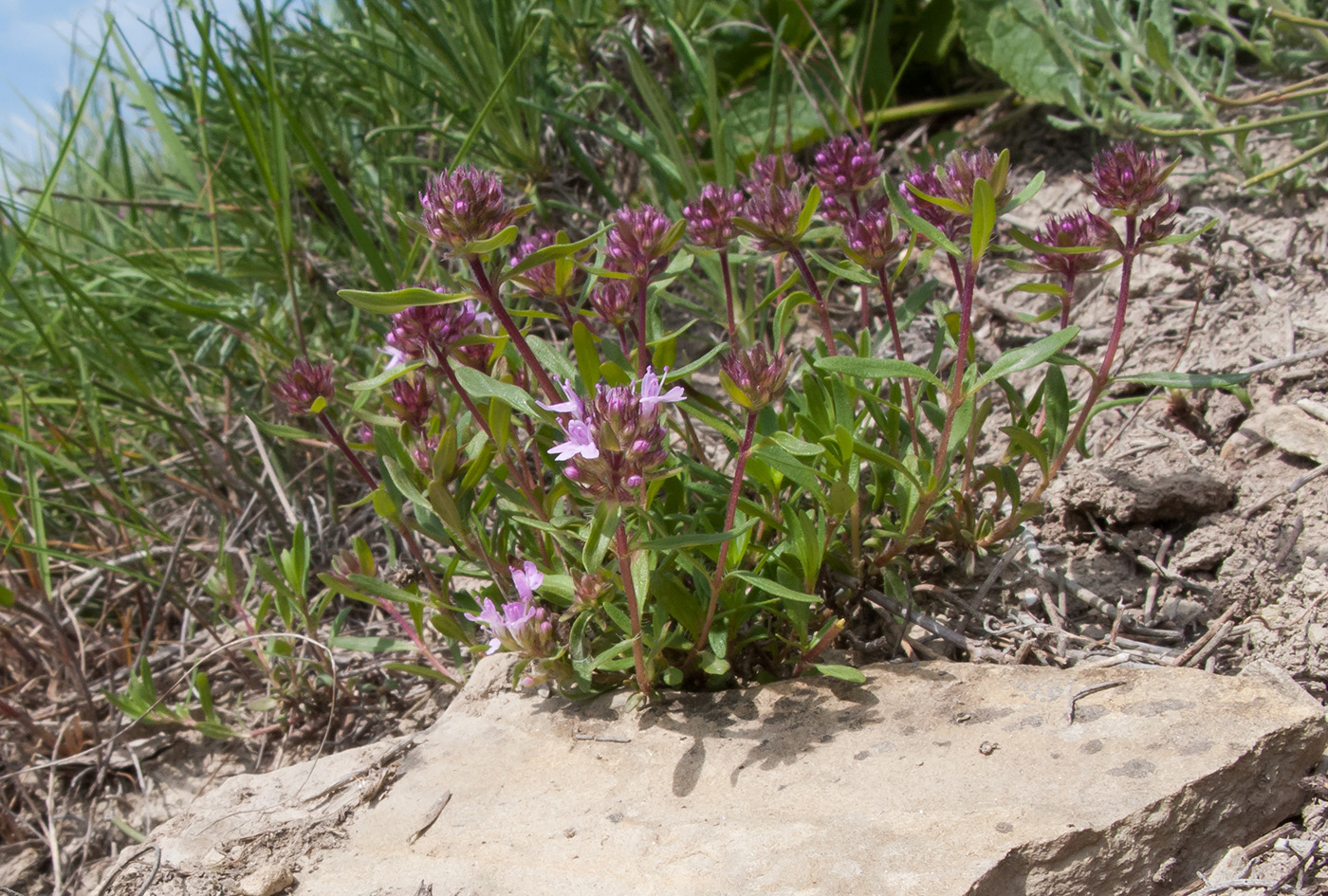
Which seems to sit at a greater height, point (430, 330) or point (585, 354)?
point (430, 330)

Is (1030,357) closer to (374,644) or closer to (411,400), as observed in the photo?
(411,400)

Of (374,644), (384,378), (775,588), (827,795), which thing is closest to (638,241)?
(384,378)

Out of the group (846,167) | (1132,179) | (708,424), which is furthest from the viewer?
(846,167)

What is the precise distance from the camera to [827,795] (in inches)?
76.2

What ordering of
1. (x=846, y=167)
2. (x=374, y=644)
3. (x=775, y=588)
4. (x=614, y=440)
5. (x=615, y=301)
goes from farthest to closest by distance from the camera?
(x=374, y=644) → (x=846, y=167) → (x=615, y=301) → (x=775, y=588) → (x=614, y=440)

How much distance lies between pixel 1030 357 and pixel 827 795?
3.33 feet

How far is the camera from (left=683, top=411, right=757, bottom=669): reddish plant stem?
196 cm

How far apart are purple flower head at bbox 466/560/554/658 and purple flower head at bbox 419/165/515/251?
789mm

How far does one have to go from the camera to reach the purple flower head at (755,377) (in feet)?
6.25

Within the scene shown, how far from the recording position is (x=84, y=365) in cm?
365

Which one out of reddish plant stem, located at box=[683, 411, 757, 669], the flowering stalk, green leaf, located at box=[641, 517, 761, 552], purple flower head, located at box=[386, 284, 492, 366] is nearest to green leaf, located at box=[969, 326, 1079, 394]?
reddish plant stem, located at box=[683, 411, 757, 669]

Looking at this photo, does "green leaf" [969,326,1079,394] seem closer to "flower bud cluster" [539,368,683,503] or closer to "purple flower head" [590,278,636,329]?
"flower bud cluster" [539,368,683,503]

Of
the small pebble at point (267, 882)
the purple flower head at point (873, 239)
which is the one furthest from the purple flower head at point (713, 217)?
the small pebble at point (267, 882)

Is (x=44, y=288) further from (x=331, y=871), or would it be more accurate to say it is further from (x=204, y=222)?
(x=331, y=871)
